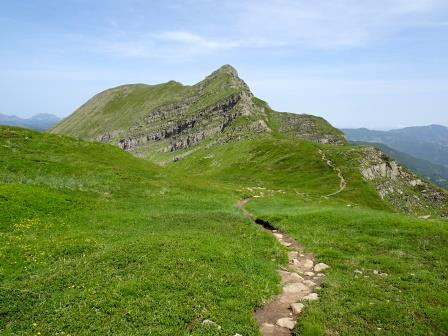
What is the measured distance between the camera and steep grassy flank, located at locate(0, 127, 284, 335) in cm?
1516

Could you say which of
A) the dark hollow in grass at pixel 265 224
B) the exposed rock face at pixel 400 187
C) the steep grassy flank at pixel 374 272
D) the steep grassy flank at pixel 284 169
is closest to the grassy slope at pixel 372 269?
the steep grassy flank at pixel 374 272

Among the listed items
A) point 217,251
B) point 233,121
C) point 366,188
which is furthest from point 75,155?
point 233,121

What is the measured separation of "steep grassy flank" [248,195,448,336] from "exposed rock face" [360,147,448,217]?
6648cm

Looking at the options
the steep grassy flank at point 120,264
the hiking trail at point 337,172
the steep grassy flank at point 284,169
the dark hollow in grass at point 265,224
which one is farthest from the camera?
the hiking trail at point 337,172

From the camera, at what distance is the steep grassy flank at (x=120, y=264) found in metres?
15.2

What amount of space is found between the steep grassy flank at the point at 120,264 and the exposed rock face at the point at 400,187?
73.6 metres

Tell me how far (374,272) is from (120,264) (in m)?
14.8

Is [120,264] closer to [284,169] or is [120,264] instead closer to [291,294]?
[291,294]

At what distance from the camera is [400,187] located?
10794 cm

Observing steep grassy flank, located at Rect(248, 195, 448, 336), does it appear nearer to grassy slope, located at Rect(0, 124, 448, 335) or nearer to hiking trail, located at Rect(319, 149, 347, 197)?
grassy slope, located at Rect(0, 124, 448, 335)

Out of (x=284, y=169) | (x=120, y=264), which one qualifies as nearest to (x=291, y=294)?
(x=120, y=264)

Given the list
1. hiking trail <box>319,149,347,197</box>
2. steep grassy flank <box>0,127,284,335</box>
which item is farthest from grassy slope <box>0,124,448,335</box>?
hiking trail <box>319,149,347,197</box>

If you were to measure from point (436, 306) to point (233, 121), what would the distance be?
165 m

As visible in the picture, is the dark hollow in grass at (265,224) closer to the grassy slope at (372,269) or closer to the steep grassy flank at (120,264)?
the grassy slope at (372,269)
